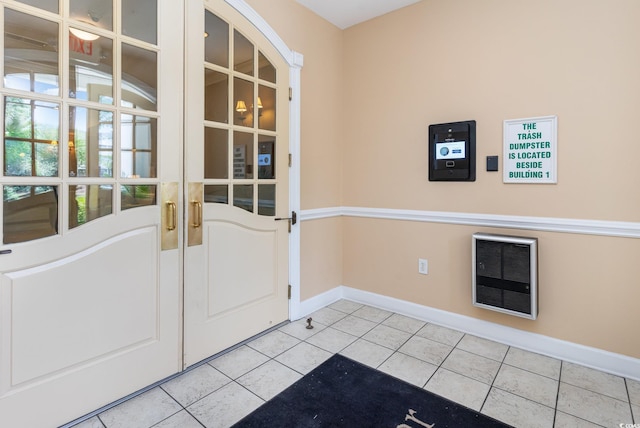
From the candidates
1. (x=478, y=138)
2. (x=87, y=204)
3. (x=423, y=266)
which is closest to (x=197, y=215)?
(x=87, y=204)

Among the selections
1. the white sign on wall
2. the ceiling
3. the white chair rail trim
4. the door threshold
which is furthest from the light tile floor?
the ceiling

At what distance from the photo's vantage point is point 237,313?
7.89 ft

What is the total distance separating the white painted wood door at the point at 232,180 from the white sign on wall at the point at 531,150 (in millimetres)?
1727

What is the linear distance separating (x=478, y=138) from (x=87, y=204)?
265 centimetres

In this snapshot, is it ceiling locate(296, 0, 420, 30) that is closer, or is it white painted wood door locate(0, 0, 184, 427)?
white painted wood door locate(0, 0, 184, 427)

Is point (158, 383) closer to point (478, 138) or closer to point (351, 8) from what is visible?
point (478, 138)

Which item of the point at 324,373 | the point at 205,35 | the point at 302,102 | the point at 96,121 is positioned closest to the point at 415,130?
the point at 302,102

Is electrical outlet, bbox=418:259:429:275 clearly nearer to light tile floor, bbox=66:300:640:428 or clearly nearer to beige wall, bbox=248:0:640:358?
beige wall, bbox=248:0:640:358

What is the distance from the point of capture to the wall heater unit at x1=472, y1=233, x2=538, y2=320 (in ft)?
7.43

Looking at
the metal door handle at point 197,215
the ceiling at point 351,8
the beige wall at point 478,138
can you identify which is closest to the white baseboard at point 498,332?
the beige wall at point 478,138

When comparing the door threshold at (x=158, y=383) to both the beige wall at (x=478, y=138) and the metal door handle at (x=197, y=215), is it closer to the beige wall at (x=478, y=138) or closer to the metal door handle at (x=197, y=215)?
the beige wall at (x=478, y=138)

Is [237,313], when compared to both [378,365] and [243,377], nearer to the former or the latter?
[243,377]

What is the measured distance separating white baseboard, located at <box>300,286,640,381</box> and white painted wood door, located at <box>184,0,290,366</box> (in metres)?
0.70

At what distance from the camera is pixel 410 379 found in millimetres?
2041
